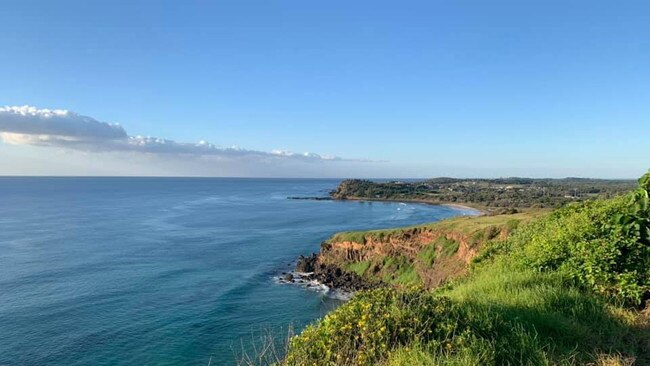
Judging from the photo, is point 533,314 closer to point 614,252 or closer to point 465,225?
point 614,252

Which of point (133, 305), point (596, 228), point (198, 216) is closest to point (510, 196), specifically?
point (198, 216)

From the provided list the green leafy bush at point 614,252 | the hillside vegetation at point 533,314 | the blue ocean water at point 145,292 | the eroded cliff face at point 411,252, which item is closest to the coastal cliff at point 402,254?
the eroded cliff face at point 411,252

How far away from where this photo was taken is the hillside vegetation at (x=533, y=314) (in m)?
5.54

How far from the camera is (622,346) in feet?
20.8

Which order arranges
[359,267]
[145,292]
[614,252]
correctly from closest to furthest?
[614,252] < [145,292] < [359,267]

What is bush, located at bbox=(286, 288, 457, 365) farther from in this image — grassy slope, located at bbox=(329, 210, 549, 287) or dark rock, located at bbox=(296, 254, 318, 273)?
dark rock, located at bbox=(296, 254, 318, 273)

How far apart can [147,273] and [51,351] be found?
73.7 feet

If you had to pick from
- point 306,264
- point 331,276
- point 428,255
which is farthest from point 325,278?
point 428,255

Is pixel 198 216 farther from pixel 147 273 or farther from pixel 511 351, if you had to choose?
pixel 511 351

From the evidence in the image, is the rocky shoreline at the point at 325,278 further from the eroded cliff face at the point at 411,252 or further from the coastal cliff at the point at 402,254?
the eroded cliff face at the point at 411,252

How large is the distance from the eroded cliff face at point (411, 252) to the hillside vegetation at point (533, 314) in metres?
35.0

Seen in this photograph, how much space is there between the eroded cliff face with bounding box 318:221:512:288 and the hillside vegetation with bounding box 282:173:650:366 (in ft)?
115

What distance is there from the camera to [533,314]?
7.04 meters

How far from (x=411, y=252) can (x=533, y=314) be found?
51.4 m
